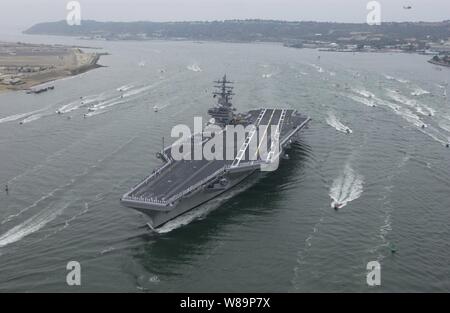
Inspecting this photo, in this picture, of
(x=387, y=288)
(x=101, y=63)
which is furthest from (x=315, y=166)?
(x=101, y=63)

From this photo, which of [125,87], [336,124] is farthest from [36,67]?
[336,124]

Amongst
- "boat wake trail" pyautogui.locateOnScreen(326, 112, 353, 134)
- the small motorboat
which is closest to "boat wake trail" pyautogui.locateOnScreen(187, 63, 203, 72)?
"boat wake trail" pyautogui.locateOnScreen(326, 112, 353, 134)

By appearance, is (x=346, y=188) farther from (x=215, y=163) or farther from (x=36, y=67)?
(x=36, y=67)

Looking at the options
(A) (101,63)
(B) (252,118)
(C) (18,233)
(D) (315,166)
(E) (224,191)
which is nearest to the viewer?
(C) (18,233)

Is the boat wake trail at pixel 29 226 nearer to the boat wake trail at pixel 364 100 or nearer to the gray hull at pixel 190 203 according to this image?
the gray hull at pixel 190 203

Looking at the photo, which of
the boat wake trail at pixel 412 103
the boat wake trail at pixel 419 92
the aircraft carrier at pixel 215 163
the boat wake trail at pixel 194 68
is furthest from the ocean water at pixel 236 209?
the boat wake trail at pixel 194 68

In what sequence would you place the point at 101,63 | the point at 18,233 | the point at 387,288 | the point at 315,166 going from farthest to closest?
the point at 101,63 → the point at 315,166 → the point at 18,233 → the point at 387,288
